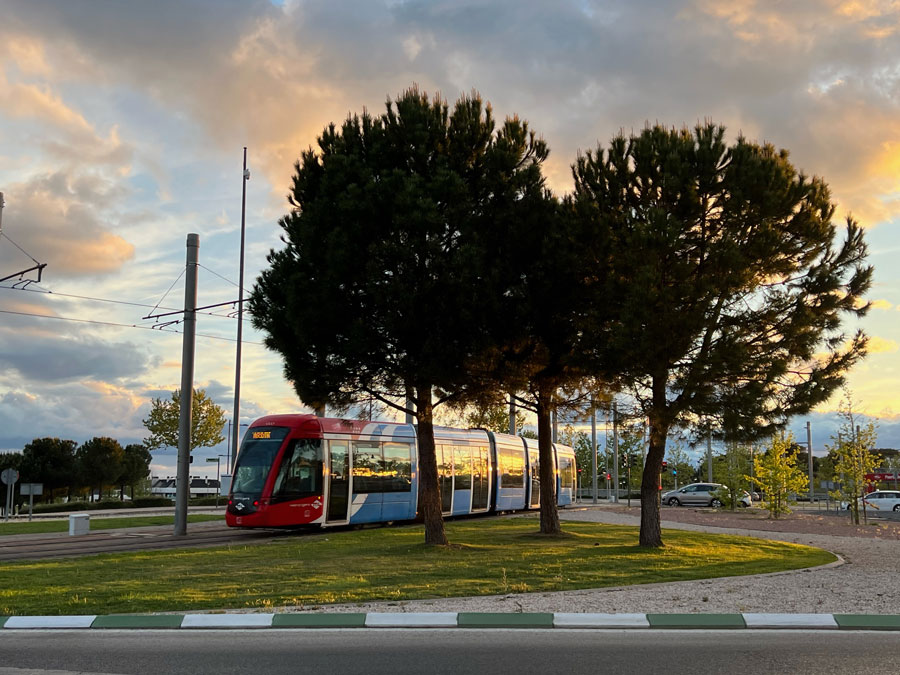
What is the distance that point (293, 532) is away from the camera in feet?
87.1

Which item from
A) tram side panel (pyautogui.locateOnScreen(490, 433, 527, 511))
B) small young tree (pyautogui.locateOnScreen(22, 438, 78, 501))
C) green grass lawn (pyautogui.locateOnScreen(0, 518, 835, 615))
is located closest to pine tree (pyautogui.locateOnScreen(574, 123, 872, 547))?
green grass lawn (pyautogui.locateOnScreen(0, 518, 835, 615))

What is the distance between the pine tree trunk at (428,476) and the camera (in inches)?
774

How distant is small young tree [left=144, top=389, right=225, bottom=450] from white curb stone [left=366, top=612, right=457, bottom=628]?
2014 inches

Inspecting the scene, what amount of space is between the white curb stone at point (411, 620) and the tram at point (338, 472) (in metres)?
14.4

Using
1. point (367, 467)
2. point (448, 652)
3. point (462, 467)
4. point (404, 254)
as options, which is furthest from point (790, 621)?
point (462, 467)

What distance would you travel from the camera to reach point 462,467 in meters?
32.5

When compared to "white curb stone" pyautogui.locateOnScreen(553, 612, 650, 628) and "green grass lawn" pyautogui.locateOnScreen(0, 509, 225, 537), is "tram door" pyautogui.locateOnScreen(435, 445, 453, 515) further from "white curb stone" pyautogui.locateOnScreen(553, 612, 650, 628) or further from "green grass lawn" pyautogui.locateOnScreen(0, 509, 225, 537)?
"white curb stone" pyautogui.locateOnScreen(553, 612, 650, 628)

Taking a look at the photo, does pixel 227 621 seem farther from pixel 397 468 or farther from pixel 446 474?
pixel 446 474

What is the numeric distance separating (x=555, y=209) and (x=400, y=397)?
549cm

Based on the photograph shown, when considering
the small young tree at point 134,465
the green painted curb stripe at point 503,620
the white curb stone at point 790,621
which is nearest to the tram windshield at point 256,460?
the green painted curb stripe at point 503,620

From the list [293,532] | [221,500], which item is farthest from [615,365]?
[221,500]

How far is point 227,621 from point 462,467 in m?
23.1

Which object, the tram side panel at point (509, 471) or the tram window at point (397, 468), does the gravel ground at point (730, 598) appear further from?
the tram side panel at point (509, 471)

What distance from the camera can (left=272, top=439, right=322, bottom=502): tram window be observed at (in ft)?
80.5
